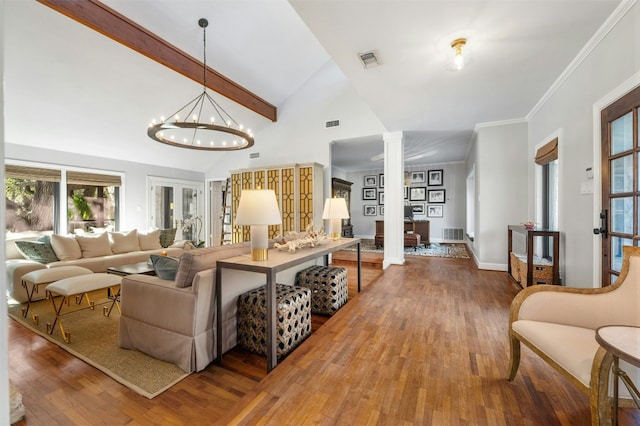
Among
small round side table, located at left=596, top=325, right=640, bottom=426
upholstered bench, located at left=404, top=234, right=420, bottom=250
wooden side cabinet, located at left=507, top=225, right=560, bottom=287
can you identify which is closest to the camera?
small round side table, located at left=596, top=325, right=640, bottom=426

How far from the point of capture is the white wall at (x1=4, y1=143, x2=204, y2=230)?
191 inches

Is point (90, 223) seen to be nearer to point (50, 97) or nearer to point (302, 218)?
point (50, 97)

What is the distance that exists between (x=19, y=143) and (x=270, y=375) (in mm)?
5978

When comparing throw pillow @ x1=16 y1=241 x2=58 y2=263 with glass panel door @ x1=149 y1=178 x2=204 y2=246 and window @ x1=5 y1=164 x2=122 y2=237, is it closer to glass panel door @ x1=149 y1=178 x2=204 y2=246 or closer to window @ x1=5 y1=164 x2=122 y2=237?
window @ x1=5 y1=164 x2=122 y2=237

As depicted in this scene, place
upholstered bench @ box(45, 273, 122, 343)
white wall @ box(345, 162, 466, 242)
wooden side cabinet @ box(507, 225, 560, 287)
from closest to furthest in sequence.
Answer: upholstered bench @ box(45, 273, 122, 343)
wooden side cabinet @ box(507, 225, 560, 287)
white wall @ box(345, 162, 466, 242)

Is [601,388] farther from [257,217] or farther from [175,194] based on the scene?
[175,194]

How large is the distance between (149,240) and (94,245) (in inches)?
36.1

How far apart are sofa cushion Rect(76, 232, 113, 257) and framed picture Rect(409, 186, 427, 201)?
8162 mm

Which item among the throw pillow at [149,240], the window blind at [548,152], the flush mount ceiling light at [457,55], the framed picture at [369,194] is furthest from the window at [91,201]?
the window blind at [548,152]

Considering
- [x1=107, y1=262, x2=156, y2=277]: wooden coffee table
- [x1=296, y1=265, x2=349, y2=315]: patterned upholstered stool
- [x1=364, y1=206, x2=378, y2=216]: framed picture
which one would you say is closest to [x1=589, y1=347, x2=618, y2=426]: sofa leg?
[x1=296, y1=265, x2=349, y2=315]: patterned upholstered stool

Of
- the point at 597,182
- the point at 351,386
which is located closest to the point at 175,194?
the point at 351,386

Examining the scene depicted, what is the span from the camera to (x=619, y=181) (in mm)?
1988

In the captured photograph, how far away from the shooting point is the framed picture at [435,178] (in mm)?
8492

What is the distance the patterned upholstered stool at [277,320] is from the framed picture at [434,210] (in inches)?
289
